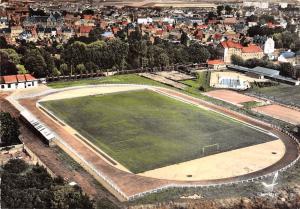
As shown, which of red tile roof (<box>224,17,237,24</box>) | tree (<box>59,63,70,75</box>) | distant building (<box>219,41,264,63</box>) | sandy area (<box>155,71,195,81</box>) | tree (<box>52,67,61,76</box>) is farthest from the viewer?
red tile roof (<box>224,17,237,24</box>)

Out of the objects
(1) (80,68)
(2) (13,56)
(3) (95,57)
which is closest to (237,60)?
(3) (95,57)

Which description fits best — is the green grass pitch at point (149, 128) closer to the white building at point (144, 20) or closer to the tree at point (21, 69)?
the tree at point (21, 69)

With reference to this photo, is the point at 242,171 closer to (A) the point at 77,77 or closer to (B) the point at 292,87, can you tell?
(B) the point at 292,87

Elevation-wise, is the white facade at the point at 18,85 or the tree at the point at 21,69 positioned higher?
the tree at the point at 21,69

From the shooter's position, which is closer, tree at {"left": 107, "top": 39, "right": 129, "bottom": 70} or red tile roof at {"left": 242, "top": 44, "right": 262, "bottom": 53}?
tree at {"left": 107, "top": 39, "right": 129, "bottom": 70}

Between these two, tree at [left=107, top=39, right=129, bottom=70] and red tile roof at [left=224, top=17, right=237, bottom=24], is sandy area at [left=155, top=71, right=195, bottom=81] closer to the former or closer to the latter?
tree at [left=107, top=39, right=129, bottom=70]

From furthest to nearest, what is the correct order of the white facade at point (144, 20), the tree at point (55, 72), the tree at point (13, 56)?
1. the white facade at point (144, 20)
2. the tree at point (13, 56)
3. the tree at point (55, 72)

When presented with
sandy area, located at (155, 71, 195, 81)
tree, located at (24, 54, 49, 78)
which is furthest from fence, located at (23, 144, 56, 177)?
sandy area, located at (155, 71, 195, 81)

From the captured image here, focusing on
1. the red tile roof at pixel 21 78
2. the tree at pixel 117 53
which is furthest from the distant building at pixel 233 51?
the red tile roof at pixel 21 78
